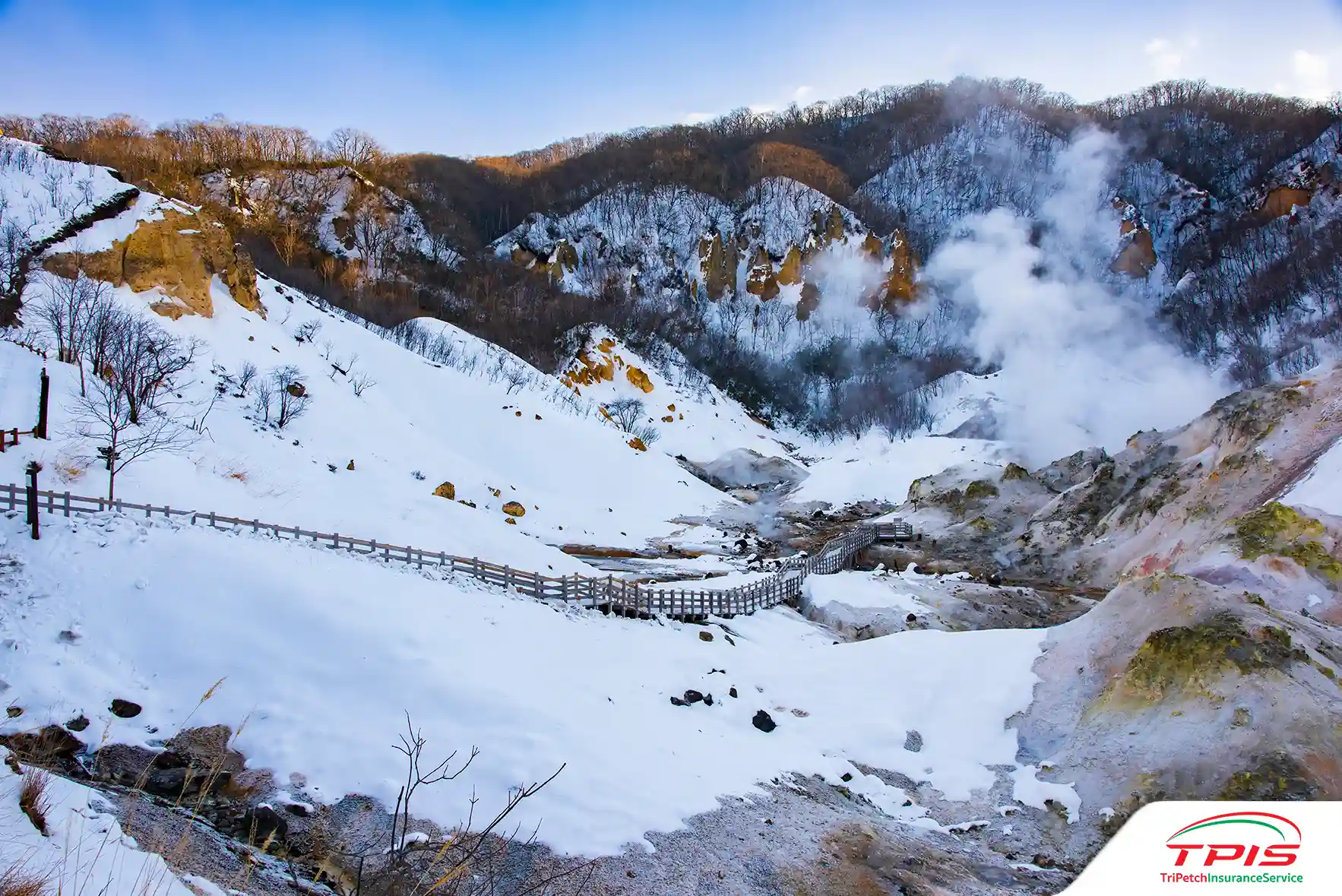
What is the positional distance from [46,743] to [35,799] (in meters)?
3.46

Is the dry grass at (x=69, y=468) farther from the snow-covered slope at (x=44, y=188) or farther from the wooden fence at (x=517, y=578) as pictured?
the snow-covered slope at (x=44, y=188)

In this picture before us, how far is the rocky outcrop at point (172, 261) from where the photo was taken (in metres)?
31.7

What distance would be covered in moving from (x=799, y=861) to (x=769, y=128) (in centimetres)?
17223

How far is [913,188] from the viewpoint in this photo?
138000 mm

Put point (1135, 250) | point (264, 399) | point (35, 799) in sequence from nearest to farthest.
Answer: point (35, 799) < point (264, 399) < point (1135, 250)

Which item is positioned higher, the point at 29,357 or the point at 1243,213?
the point at 1243,213

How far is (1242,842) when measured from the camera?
5020mm

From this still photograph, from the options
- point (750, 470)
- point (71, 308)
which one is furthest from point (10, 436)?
point (750, 470)

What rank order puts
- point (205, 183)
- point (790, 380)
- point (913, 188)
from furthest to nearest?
point (913, 188) → point (790, 380) → point (205, 183)

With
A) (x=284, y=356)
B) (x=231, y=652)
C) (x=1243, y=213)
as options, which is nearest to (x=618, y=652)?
(x=231, y=652)

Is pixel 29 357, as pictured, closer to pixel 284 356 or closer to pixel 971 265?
pixel 284 356

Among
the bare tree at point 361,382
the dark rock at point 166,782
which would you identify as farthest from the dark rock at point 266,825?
the bare tree at point 361,382

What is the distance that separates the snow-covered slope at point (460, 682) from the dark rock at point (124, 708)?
4.1 inches

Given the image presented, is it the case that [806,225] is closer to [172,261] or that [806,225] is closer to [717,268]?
[717,268]
